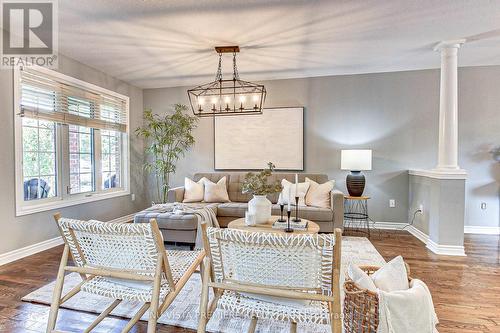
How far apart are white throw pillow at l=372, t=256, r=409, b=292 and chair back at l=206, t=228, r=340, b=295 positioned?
45 cm

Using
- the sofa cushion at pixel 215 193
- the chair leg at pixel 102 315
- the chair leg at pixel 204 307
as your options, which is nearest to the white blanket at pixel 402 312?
the chair leg at pixel 204 307

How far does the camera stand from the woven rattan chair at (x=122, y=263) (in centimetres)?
143

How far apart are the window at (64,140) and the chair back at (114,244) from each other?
88.8 inches

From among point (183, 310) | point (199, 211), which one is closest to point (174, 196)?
point (199, 211)

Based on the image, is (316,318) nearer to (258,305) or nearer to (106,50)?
(258,305)

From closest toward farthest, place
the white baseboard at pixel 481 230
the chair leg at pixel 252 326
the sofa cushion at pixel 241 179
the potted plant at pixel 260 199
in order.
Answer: the chair leg at pixel 252 326
the potted plant at pixel 260 199
the white baseboard at pixel 481 230
the sofa cushion at pixel 241 179

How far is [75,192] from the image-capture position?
397 cm

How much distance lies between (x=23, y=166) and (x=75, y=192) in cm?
85

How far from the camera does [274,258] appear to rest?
4.26 ft

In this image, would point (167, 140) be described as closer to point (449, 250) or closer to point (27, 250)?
point (27, 250)

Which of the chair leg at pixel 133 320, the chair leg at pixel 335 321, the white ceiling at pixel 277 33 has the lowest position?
the chair leg at pixel 133 320

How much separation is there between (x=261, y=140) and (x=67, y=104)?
2936 mm

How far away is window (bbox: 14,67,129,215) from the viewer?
10.6 ft

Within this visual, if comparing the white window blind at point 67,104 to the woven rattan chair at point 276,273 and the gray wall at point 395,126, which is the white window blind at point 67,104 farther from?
the woven rattan chair at point 276,273
